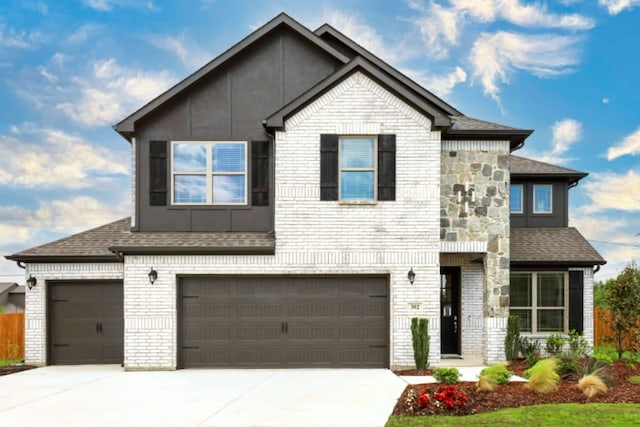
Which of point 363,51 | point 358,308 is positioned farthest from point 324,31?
point 358,308

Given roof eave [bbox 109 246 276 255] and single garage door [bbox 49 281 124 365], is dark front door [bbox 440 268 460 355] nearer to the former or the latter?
roof eave [bbox 109 246 276 255]

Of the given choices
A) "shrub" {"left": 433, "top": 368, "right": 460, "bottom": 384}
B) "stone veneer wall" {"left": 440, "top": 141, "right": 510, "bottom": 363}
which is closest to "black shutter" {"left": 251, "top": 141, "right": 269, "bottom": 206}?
"stone veneer wall" {"left": 440, "top": 141, "right": 510, "bottom": 363}

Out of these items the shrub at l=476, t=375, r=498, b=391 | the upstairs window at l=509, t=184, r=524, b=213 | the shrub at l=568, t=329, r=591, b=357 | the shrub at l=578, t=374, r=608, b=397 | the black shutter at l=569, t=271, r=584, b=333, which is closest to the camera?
the shrub at l=578, t=374, r=608, b=397

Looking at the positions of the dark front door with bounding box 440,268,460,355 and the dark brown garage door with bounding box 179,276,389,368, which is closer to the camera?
the dark brown garage door with bounding box 179,276,389,368

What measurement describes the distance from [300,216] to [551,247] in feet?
25.4

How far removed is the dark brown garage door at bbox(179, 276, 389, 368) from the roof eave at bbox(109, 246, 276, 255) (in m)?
0.74

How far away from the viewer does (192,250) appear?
14.3m

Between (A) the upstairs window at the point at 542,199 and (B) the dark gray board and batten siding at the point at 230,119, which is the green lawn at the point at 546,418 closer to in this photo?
(B) the dark gray board and batten siding at the point at 230,119

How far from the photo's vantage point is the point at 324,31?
16.9 metres

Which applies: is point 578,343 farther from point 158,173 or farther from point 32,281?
point 32,281

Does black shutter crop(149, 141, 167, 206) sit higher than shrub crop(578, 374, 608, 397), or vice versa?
black shutter crop(149, 141, 167, 206)

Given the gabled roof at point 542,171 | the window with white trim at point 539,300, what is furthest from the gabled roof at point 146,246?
the gabled roof at point 542,171

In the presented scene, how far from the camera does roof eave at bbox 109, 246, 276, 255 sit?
1420cm

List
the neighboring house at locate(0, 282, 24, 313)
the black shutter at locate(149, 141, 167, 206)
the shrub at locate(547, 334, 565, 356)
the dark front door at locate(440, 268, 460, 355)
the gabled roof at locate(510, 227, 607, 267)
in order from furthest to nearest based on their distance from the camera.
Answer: the neighboring house at locate(0, 282, 24, 313) < the dark front door at locate(440, 268, 460, 355) < the gabled roof at locate(510, 227, 607, 267) < the shrub at locate(547, 334, 565, 356) < the black shutter at locate(149, 141, 167, 206)
